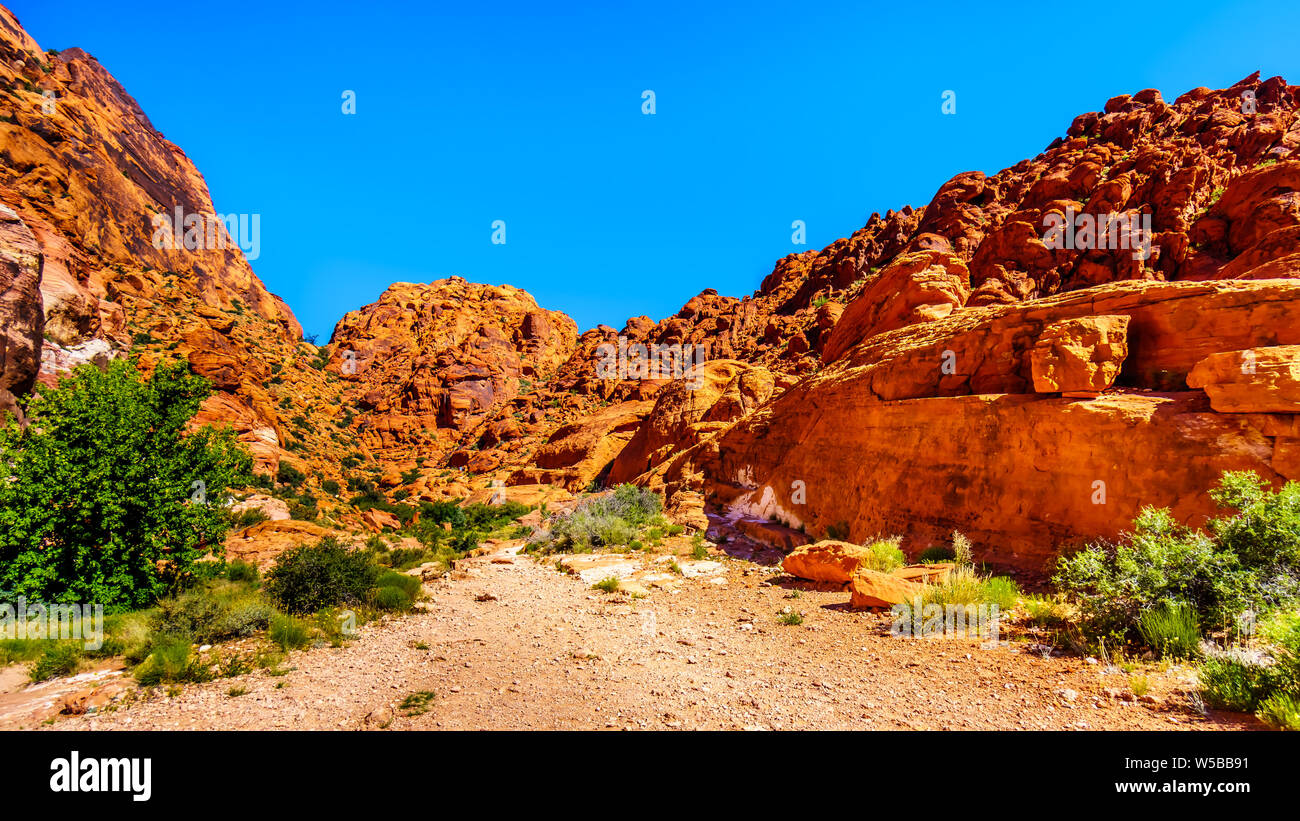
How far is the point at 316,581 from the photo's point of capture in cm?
913

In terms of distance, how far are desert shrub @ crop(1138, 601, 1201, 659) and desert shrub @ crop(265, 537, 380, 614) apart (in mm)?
11671

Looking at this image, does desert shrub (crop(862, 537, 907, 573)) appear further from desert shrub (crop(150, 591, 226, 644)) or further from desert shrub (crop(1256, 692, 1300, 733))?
desert shrub (crop(150, 591, 226, 644))

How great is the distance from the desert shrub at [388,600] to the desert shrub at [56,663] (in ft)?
12.3

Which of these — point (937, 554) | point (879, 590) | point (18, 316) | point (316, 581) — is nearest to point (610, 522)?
point (316, 581)

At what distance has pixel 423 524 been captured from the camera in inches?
1002

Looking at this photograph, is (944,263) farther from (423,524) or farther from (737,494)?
(423,524)

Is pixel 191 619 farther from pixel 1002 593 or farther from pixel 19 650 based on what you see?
pixel 1002 593

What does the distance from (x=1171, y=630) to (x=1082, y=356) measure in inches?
218

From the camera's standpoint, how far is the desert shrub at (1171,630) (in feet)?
14.9

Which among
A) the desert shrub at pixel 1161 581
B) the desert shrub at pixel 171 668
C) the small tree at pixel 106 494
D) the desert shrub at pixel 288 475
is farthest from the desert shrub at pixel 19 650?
the desert shrub at pixel 288 475
